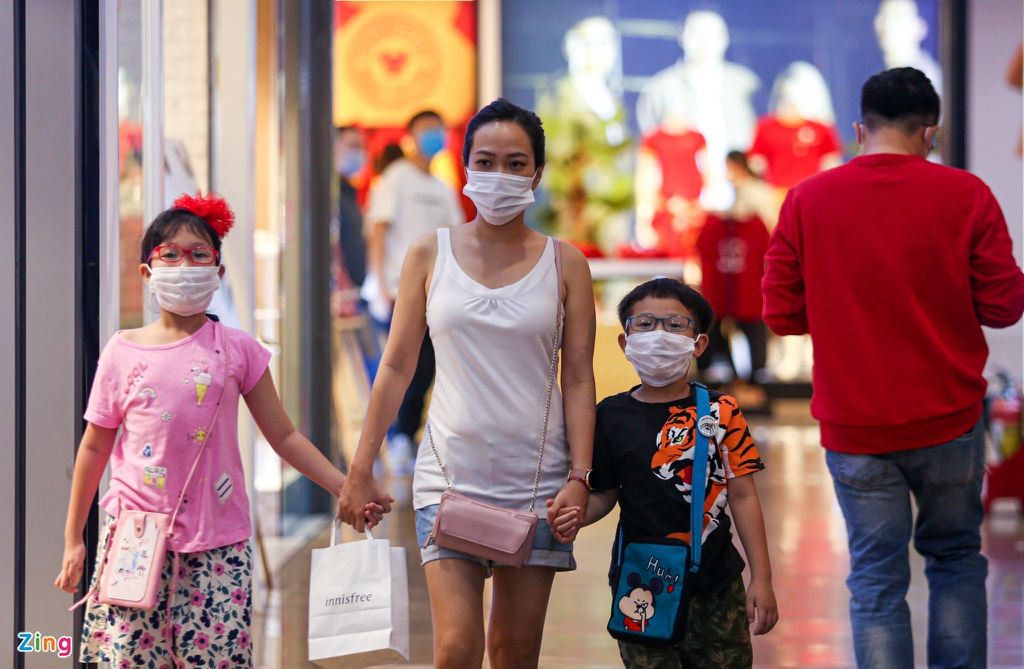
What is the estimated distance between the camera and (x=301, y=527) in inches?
221

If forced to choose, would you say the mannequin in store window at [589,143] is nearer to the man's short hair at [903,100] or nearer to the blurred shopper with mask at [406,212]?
the blurred shopper with mask at [406,212]

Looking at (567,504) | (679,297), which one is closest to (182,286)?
(567,504)

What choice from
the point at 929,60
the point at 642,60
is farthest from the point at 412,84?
the point at 929,60

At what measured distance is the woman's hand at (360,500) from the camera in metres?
2.34

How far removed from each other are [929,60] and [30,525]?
9840mm

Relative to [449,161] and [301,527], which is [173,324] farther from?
[449,161]

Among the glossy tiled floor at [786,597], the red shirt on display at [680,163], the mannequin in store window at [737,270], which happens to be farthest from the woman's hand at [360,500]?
the red shirt on display at [680,163]

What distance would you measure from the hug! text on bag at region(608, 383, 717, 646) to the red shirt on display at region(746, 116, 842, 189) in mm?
8582

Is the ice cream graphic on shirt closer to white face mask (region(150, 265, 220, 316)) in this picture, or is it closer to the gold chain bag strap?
white face mask (region(150, 265, 220, 316))

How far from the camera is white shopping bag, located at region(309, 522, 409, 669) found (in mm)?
2314

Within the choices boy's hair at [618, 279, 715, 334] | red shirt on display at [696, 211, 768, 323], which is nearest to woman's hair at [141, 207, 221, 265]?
boy's hair at [618, 279, 715, 334]

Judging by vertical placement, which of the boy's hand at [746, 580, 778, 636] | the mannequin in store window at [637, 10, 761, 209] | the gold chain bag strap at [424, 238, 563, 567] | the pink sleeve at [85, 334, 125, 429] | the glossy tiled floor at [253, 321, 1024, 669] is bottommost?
the glossy tiled floor at [253, 321, 1024, 669]

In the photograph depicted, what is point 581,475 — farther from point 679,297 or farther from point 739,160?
point 739,160

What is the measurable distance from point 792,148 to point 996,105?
249 cm
